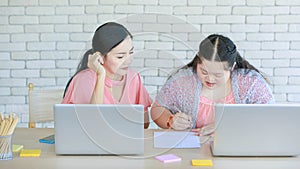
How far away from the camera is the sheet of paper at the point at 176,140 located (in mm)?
1649

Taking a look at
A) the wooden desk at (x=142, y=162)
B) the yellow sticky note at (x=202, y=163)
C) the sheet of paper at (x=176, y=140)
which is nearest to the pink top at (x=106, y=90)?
the sheet of paper at (x=176, y=140)

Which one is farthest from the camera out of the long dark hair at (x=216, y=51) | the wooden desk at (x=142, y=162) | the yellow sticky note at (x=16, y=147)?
the long dark hair at (x=216, y=51)

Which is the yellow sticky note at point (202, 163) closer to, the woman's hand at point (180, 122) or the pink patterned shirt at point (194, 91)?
the woman's hand at point (180, 122)

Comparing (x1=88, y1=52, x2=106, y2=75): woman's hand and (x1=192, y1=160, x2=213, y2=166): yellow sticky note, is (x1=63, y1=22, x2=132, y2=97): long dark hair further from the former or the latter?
(x1=192, y1=160, x2=213, y2=166): yellow sticky note

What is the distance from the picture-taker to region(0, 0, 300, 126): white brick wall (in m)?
2.75

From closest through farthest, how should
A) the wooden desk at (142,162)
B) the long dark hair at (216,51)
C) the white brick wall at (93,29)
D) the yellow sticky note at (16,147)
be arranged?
the wooden desk at (142,162), the yellow sticky note at (16,147), the long dark hair at (216,51), the white brick wall at (93,29)

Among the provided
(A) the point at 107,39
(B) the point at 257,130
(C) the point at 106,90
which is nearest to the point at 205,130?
(B) the point at 257,130

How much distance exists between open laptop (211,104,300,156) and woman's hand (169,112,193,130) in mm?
372

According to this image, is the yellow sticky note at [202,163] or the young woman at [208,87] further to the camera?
the young woman at [208,87]

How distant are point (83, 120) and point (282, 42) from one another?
70.4 inches

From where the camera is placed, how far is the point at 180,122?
187 cm

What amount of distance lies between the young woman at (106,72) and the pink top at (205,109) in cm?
26

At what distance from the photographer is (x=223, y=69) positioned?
198cm

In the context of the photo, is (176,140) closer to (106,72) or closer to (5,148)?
(106,72)
